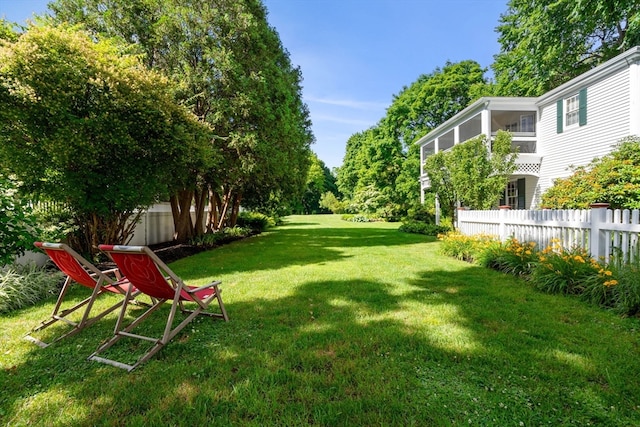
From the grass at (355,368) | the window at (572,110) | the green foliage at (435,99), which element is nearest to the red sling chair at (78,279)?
the grass at (355,368)

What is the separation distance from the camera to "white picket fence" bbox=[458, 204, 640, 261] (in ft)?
15.3

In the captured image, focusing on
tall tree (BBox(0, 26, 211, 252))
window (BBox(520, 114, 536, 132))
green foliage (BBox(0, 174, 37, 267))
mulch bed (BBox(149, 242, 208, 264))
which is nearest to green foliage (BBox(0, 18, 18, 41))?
tall tree (BBox(0, 26, 211, 252))

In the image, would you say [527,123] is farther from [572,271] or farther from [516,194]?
[572,271]

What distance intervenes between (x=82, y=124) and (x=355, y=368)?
6.37 metres

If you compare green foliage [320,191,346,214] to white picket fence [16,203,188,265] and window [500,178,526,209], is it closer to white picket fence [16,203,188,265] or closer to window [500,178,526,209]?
window [500,178,526,209]

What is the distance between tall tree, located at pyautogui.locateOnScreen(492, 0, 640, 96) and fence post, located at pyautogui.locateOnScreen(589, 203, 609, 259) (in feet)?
33.4

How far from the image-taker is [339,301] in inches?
179

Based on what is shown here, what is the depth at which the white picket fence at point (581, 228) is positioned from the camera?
466 centimetres

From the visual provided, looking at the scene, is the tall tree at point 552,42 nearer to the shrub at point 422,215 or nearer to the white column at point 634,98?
the white column at point 634,98

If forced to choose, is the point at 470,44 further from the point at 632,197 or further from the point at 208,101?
the point at 208,101

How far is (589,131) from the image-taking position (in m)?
11.6

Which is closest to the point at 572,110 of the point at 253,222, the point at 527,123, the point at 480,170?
the point at 527,123

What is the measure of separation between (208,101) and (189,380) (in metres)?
9.65

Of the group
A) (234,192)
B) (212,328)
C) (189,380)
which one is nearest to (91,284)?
(212,328)
